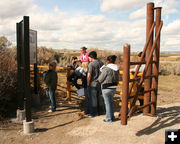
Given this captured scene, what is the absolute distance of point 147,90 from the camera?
17.4 feet

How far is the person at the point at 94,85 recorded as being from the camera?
5508mm

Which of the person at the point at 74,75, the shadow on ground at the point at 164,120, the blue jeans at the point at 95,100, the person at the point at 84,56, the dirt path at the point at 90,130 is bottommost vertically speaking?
the dirt path at the point at 90,130

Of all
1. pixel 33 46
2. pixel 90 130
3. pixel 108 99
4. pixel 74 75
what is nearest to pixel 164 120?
pixel 108 99

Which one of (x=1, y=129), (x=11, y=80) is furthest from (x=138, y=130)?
(x=11, y=80)

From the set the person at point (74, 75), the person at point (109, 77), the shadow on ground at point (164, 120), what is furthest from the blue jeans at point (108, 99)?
the person at point (74, 75)

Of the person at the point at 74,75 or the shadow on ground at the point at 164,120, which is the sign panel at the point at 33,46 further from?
the shadow on ground at the point at 164,120

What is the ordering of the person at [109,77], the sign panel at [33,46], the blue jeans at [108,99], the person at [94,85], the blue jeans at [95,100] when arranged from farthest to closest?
the sign panel at [33,46] → the blue jeans at [95,100] → the person at [94,85] → the blue jeans at [108,99] → the person at [109,77]

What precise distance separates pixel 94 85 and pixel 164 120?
2.14 metres

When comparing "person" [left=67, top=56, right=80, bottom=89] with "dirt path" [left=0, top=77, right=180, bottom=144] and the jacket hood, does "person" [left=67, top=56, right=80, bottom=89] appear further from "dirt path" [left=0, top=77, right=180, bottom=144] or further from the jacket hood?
the jacket hood

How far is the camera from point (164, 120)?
5293 millimetres

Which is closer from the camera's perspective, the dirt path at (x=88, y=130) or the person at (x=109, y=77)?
the dirt path at (x=88, y=130)

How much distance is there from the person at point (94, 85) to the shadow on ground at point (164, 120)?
5.47 feet

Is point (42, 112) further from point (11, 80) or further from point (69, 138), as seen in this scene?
point (69, 138)

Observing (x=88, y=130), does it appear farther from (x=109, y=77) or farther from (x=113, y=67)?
A: (x=113, y=67)
